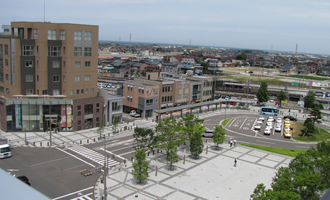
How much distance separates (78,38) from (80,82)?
788cm

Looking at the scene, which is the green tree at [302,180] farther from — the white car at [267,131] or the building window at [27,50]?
the building window at [27,50]

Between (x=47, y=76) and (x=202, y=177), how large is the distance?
109ft

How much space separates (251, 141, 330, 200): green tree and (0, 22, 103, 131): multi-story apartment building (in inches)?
1390

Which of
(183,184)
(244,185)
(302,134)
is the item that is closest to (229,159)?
(244,185)

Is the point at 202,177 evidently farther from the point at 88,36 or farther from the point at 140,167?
the point at 88,36

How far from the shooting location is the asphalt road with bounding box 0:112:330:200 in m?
27.9

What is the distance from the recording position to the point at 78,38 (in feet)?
163

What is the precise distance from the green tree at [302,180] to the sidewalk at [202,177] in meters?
6.07

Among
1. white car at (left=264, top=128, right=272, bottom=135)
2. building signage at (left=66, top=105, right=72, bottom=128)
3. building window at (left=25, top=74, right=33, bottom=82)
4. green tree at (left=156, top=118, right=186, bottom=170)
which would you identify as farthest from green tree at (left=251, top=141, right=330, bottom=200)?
building window at (left=25, top=74, right=33, bottom=82)

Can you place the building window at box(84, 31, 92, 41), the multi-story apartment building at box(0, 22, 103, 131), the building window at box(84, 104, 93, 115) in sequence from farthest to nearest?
the building window at box(84, 31, 92, 41) < the building window at box(84, 104, 93, 115) < the multi-story apartment building at box(0, 22, 103, 131)

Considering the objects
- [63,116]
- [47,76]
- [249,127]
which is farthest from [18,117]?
[249,127]

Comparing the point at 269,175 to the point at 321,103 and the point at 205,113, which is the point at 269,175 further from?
the point at 321,103

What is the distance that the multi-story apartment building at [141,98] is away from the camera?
60906mm

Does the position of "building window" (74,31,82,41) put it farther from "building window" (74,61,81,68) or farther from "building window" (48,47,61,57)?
"building window" (74,61,81,68)
